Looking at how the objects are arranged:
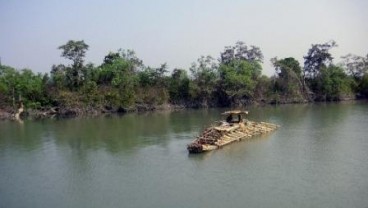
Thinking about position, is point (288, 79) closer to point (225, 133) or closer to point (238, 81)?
point (238, 81)

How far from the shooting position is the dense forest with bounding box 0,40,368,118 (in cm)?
5378

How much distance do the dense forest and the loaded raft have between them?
26602 mm

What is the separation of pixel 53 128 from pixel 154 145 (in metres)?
14.1

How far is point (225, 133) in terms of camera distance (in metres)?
26.6

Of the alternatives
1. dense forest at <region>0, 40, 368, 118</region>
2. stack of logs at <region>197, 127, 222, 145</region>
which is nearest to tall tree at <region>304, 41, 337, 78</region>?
dense forest at <region>0, 40, 368, 118</region>

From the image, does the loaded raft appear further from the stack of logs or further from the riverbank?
the riverbank

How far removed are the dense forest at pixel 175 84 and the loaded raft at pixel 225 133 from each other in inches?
1047

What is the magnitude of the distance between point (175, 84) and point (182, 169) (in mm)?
39786

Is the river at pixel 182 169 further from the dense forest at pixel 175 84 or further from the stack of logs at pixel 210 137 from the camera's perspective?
the dense forest at pixel 175 84

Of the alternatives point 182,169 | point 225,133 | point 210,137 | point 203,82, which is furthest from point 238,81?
point 182,169

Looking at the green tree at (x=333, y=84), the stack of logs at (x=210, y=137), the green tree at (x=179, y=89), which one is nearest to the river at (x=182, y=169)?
the stack of logs at (x=210, y=137)

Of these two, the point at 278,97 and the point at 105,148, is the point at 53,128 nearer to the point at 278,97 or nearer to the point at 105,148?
the point at 105,148

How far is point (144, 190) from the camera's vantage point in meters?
18.0

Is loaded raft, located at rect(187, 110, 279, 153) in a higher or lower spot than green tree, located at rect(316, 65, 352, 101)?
lower
